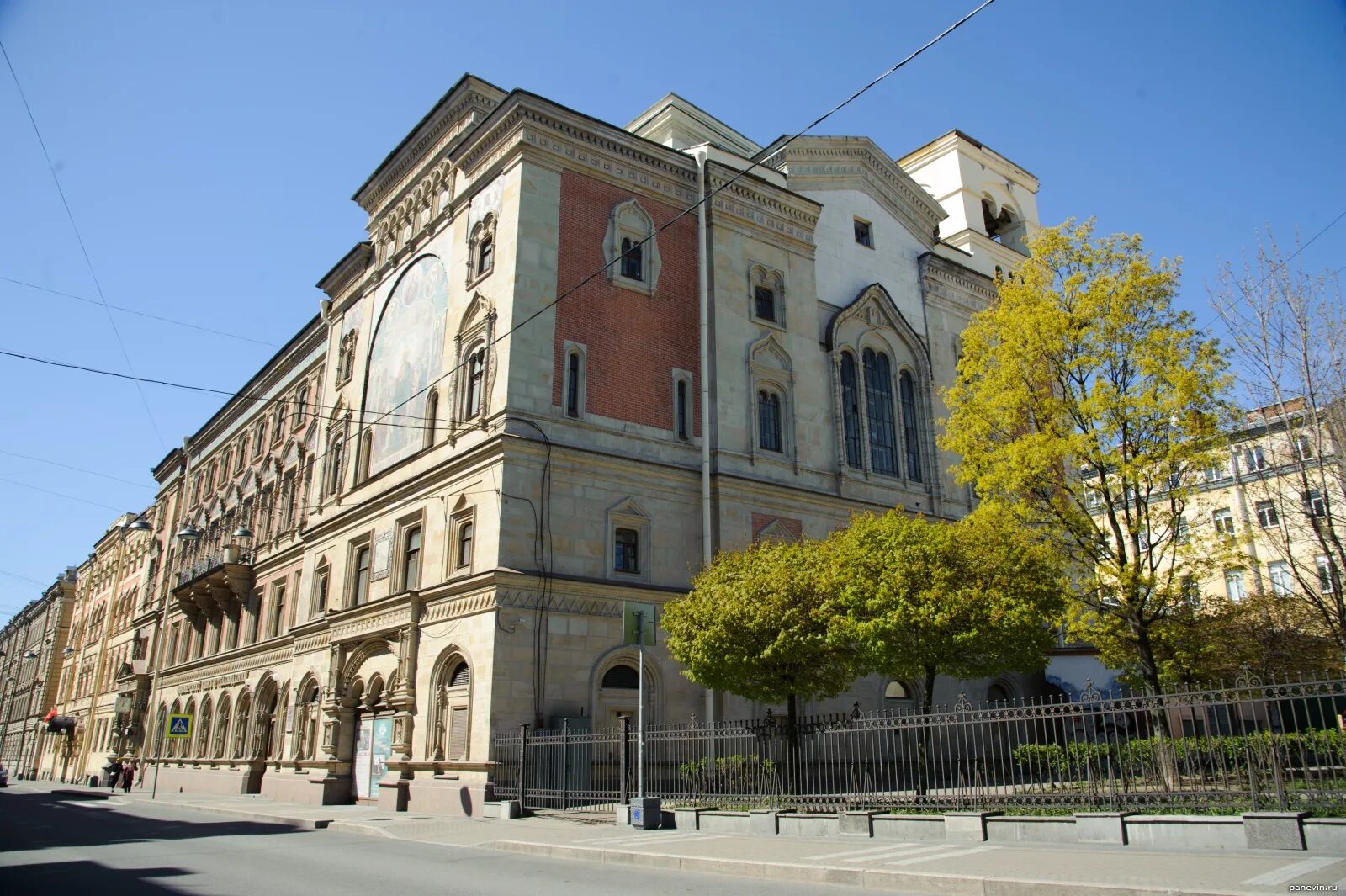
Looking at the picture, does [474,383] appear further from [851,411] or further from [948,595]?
[948,595]

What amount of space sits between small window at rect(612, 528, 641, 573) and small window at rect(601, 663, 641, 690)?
2468 millimetres

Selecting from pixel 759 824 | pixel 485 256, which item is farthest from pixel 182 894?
pixel 485 256

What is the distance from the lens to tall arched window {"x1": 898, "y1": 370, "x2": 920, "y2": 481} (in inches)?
Answer: 1270

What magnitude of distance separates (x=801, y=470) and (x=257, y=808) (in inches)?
701

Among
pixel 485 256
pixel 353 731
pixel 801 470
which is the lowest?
pixel 353 731

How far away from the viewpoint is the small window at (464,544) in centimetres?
2345

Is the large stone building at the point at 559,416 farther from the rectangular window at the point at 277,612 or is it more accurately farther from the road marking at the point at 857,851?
the road marking at the point at 857,851

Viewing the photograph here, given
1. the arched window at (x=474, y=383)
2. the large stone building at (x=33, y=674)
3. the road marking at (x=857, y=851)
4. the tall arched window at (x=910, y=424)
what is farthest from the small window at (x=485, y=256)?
the large stone building at (x=33, y=674)

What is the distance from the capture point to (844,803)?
15.3 metres

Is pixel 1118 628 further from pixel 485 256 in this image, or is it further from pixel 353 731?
pixel 353 731

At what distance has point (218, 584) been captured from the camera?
41.4 meters

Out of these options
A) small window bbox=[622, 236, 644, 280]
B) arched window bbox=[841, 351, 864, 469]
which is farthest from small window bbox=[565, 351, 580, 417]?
arched window bbox=[841, 351, 864, 469]

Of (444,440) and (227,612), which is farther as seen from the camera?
(227,612)

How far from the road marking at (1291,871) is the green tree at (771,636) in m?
9.30
